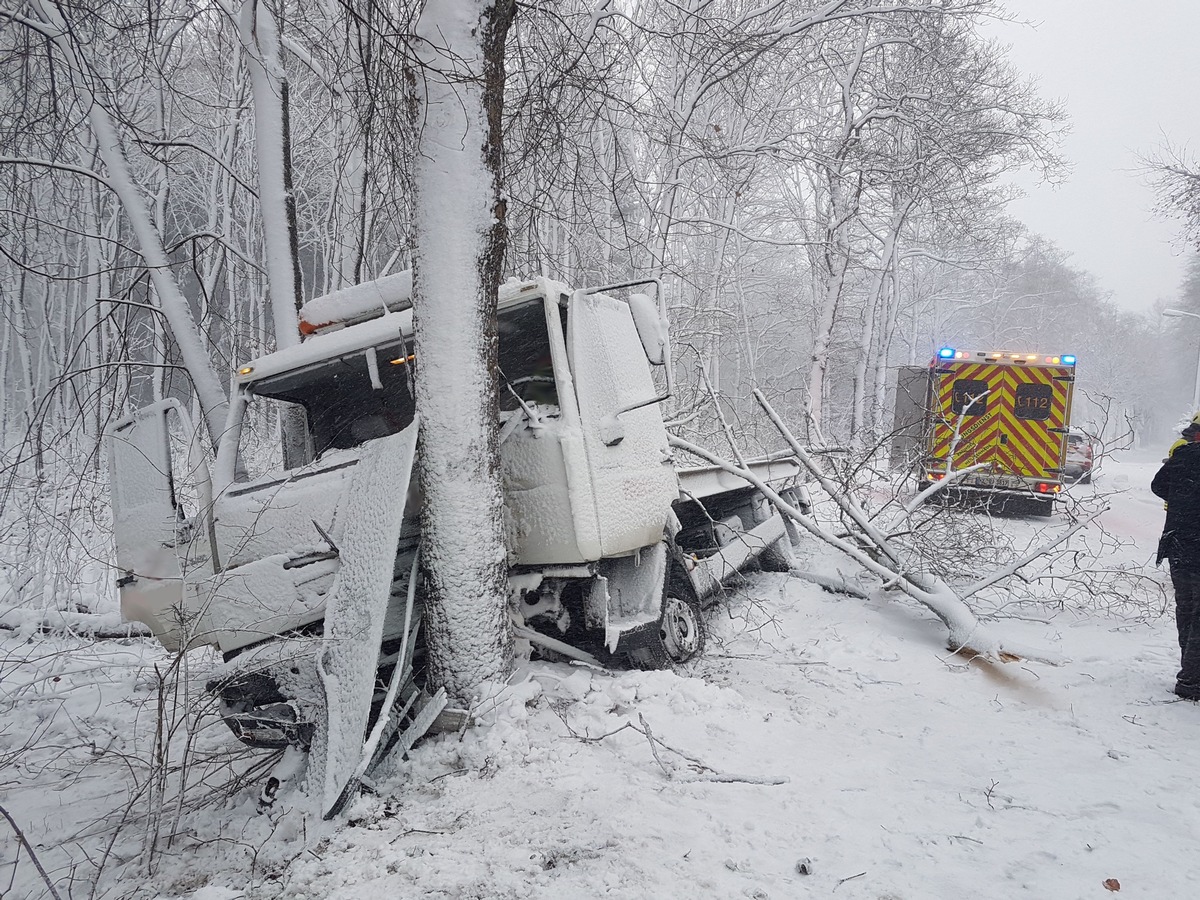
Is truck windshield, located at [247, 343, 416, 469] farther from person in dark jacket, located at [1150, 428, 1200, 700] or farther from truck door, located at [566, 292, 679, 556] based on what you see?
person in dark jacket, located at [1150, 428, 1200, 700]

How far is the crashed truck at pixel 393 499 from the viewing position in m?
3.22

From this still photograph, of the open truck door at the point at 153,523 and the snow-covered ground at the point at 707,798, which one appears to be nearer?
the snow-covered ground at the point at 707,798

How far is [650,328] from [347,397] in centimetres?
189

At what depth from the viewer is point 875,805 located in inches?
114

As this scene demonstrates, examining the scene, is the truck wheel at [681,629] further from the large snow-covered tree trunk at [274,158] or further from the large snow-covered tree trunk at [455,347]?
the large snow-covered tree trunk at [274,158]

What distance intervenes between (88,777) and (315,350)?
8.96 feet

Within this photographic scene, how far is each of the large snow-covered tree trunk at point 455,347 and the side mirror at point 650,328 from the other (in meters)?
0.87

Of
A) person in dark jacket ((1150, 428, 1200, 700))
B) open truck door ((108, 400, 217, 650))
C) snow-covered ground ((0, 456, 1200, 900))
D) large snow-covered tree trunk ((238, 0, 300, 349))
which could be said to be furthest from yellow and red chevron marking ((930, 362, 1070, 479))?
open truck door ((108, 400, 217, 650))

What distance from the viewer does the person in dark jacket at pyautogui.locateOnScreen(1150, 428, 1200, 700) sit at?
4219 millimetres

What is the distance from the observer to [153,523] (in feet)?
11.6

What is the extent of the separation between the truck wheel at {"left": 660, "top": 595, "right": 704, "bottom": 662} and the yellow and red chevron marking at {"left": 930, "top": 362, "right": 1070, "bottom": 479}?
27.6ft

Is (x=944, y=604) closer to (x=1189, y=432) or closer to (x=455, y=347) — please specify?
(x=1189, y=432)

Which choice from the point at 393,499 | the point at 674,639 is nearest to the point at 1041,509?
the point at 674,639

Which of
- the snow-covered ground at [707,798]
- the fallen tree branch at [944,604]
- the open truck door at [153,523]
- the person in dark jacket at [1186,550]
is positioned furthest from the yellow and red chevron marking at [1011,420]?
the open truck door at [153,523]
